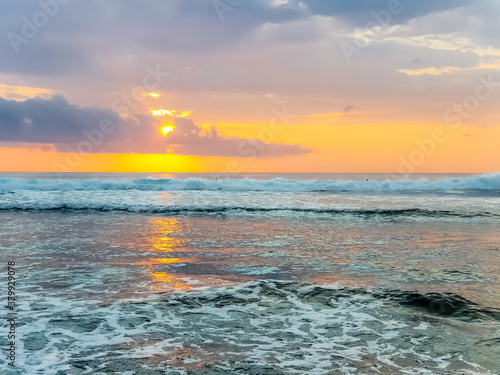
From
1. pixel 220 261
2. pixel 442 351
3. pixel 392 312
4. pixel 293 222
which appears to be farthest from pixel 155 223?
pixel 442 351

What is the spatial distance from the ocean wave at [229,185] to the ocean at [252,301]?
101 ft

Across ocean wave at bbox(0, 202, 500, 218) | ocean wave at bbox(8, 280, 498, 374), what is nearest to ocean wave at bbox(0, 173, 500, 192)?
ocean wave at bbox(0, 202, 500, 218)

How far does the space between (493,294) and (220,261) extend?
5.96 meters

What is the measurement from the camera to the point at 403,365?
4.77 m

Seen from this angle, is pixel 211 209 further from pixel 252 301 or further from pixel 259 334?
pixel 259 334

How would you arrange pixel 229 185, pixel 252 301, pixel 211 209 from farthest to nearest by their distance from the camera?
pixel 229 185 → pixel 211 209 → pixel 252 301

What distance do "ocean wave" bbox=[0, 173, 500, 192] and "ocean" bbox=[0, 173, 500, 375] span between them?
101 feet

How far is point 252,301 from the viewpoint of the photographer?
7.18 meters

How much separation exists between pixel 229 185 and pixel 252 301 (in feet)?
136

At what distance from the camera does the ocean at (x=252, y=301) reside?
490 cm

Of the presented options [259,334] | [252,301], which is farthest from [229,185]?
[259,334]

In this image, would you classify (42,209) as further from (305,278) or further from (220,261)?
(305,278)

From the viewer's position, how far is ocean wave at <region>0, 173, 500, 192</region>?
151 feet

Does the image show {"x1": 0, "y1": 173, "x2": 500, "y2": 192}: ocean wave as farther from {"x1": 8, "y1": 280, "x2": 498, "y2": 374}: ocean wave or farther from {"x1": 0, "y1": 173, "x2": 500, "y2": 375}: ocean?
{"x1": 8, "y1": 280, "x2": 498, "y2": 374}: ocean wave
